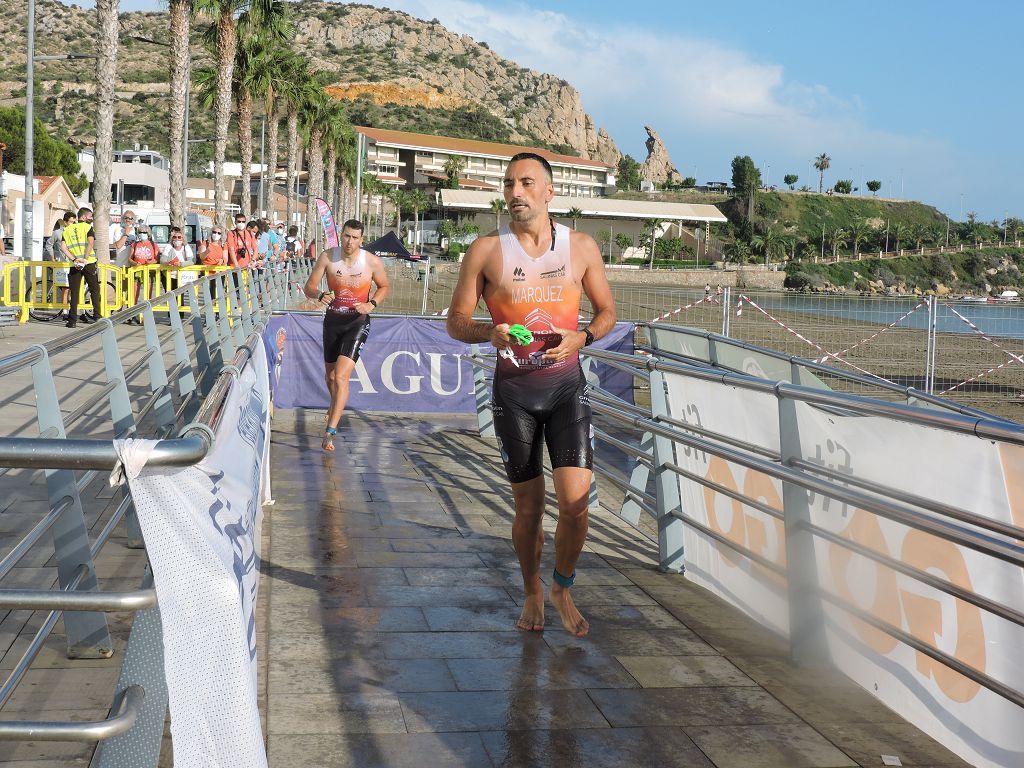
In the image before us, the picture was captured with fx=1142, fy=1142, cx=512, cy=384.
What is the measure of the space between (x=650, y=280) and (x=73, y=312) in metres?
82.1

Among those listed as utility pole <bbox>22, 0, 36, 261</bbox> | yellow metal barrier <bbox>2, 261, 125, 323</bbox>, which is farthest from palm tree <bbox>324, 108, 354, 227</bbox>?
yellow metal barrier <bbox>2, 261, 125, 323</bbox>

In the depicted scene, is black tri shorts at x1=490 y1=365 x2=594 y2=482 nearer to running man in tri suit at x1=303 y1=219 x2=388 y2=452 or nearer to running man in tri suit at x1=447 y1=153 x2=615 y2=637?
running man in tri suit at x1=447 y1=153 x2=615 y2=637

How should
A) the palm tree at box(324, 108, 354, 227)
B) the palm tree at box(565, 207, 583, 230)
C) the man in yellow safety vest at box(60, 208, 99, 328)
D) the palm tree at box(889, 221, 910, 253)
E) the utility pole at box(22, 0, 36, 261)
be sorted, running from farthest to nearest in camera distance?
the palm tree at box(889, 221, 910, 253) < the palm tree at box(565, 207, 583, 230) < the palm tree at box(324, 108, 354, 227) < the utility pole at box(22, 0, 36, 261) < the man in yellow safety vest at box(60, 208, 99, 328)

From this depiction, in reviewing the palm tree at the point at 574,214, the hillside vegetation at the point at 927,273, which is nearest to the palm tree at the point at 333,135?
the palm tree at the point at 574,214

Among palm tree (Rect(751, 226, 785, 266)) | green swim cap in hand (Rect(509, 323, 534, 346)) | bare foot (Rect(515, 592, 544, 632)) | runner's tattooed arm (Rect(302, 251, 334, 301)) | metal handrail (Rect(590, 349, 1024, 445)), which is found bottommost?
bare foot (Rect(515, 592, 544, 632))

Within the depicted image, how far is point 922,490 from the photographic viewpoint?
3.84 m

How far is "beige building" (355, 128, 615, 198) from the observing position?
13512 centimetres

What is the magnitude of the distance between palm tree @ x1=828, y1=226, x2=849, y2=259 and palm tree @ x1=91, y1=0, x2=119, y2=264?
139984 mm

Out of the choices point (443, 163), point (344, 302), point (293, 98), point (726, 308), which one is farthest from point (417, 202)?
point (344, 302)

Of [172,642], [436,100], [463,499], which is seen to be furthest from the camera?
[436,100]

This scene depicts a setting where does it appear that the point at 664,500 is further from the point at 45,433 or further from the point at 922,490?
the point at 45,433

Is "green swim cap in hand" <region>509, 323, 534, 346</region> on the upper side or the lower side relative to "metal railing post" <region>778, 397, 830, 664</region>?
upper

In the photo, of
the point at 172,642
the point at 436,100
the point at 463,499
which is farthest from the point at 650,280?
the point at 436,100

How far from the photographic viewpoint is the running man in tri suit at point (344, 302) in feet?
34.3
